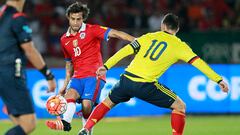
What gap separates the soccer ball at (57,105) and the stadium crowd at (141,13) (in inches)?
329

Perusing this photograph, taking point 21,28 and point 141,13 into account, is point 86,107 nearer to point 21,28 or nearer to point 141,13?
point 21,28

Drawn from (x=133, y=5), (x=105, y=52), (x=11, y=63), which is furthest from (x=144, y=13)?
(x=11, y=63)

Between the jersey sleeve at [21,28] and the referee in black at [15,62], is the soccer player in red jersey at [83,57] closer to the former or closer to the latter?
the referee in black at [15,62]

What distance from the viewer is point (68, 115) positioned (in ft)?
35.6

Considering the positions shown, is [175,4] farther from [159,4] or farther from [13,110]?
[13,110]

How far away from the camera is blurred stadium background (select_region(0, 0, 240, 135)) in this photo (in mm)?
17094

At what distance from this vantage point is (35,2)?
65.7 feet

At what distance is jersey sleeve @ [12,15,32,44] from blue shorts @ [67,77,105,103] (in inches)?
119

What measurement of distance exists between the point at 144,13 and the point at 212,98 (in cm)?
360

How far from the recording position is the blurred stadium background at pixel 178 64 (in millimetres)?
17094

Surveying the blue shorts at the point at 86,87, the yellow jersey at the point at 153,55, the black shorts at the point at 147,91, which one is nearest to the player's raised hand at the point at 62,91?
the blue shorts at the point at 86,87

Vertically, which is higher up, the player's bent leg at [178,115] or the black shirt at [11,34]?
the black shirt at [11,34]

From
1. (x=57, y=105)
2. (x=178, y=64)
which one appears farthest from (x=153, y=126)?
→ (x=57, y=105)

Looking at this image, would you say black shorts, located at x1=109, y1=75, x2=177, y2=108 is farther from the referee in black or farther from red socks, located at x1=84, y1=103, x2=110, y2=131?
the referee in black
